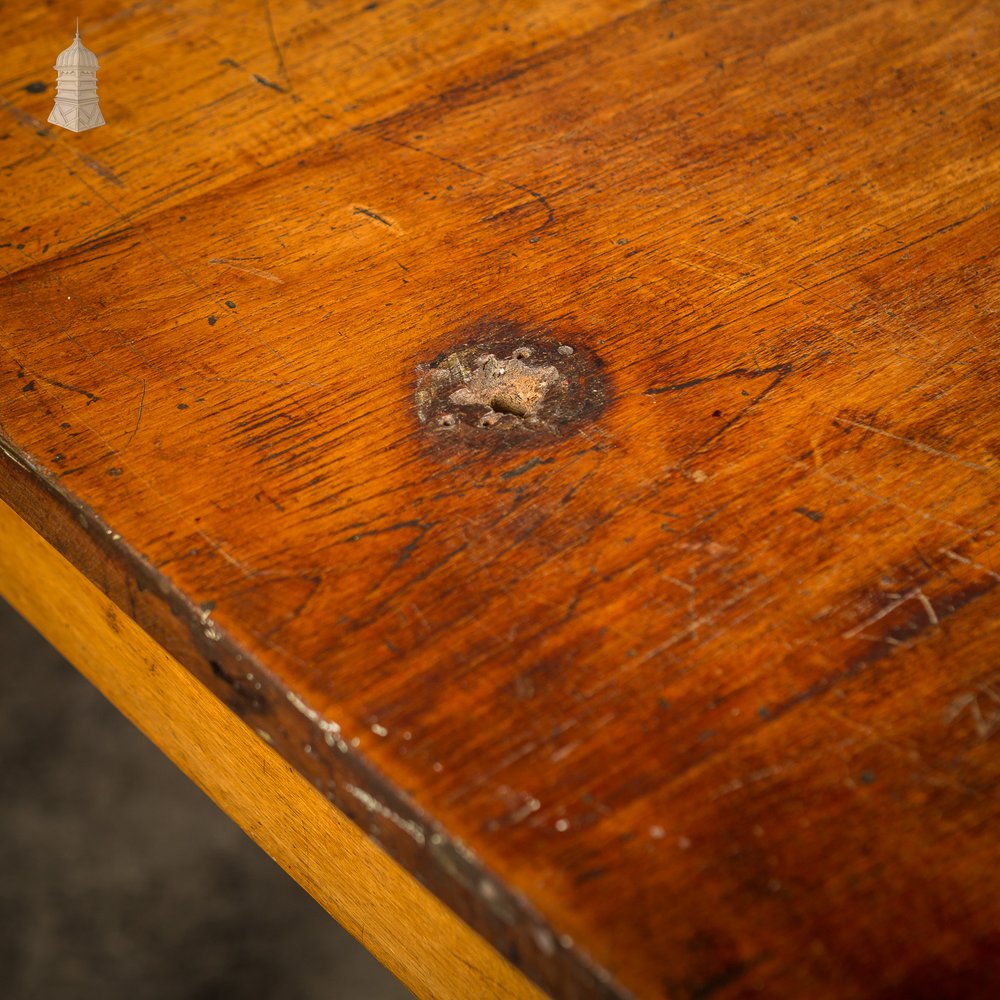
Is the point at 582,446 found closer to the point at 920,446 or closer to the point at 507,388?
the point at 507,388

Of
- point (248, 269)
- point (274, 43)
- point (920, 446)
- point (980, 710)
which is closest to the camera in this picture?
point (980, 710)

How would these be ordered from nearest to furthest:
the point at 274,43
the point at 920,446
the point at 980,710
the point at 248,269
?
the point at 980,710 < the point at 920,446 < the point at 248,269 < the point at 274,43

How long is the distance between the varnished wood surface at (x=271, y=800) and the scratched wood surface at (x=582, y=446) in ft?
0.40

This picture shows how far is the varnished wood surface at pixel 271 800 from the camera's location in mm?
733

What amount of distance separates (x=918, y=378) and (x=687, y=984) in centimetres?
43

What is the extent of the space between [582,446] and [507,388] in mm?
75

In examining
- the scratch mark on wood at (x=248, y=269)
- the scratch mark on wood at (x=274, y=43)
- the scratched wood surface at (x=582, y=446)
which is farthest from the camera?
the scratch mark on wood at (x=274, y=43)

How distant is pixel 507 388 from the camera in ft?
2.50

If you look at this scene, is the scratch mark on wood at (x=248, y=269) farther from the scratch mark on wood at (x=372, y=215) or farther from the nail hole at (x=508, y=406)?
the nail hole at (x=508, y=406)

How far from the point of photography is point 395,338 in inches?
31.1

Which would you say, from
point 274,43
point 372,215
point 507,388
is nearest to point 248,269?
point 372,215

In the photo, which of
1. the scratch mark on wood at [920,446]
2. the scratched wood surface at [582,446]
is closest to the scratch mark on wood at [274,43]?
the scratched wood surface at [582,446]

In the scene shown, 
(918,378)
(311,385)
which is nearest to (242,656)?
(311,385)

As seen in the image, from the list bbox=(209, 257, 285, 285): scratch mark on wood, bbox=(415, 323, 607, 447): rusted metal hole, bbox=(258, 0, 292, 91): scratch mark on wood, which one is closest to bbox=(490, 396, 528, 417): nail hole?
bbox=(415, 323, 607, 447): rusted metal hole
